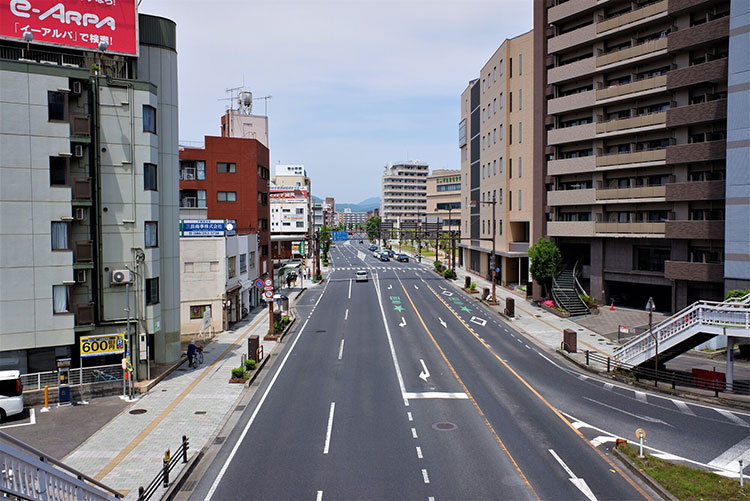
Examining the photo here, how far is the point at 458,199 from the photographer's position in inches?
6683

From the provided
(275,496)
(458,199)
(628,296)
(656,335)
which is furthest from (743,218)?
(458,199)

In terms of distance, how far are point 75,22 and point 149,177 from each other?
888 centimetres

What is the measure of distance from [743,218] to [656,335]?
14.5 metres

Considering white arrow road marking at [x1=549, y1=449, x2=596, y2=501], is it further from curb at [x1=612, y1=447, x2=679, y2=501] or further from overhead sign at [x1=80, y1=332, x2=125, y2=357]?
overhead sign at [x1=80, y1=332, x2=125, y2=357]

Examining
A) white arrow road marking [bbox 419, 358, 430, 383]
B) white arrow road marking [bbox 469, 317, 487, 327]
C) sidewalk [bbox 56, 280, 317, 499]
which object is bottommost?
sidewalk [bbox 56, 280, 317, 499]

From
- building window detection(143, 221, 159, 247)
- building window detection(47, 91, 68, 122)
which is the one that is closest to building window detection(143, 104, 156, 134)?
building window detection(47, 91, 68, 122)

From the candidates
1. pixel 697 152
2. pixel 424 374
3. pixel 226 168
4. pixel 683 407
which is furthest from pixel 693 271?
pixel 226 168

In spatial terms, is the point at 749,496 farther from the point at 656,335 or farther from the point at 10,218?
the point at 10,218

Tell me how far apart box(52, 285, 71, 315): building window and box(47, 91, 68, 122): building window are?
8485mm

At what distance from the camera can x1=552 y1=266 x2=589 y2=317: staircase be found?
53156 millimetres

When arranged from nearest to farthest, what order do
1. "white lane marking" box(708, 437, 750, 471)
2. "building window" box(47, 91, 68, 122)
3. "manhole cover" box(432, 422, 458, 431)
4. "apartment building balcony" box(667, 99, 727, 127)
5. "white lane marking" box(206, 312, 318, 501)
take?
Result: "white lane marking" box(206, 312, 318, 501)
"white lane marking" box(708, 437, 750, 471)
"manhole cover" box(432, 422, 458, 431)
"building window" box(47, 91, 68, 122)
"apartment building balcony" box(667, 99, 727, 127)

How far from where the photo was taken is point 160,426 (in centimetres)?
2352

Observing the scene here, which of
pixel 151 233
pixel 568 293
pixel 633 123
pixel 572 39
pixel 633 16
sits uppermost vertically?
pixel 572 39

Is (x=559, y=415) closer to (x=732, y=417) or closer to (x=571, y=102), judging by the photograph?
(x=732, y=417)
